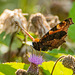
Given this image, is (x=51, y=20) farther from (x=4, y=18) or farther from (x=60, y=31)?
(x=60, y=31)

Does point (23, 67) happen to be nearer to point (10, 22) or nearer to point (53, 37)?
point (53, 37)

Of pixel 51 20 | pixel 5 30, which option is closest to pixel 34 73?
pixel 5 30

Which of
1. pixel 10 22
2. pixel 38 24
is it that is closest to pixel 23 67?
pixel 10 22

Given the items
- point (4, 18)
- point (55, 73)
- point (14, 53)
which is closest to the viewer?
point (55, 73)

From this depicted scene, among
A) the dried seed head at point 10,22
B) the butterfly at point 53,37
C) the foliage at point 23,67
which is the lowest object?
the foliage at point 23,67

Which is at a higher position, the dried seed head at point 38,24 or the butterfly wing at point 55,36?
the dried seed head at point 38,24

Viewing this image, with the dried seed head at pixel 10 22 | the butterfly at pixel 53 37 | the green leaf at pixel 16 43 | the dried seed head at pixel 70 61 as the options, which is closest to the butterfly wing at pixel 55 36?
the butterfly at pixel 53 37

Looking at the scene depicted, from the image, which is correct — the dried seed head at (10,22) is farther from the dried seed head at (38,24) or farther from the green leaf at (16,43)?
the green leaf at (16,43)
